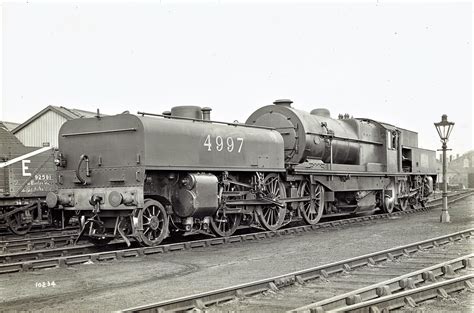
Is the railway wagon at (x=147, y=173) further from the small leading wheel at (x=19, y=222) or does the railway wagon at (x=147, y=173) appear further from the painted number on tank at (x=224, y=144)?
the small leading wheel at (x=19, y=222)

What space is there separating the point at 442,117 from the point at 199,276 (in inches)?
427

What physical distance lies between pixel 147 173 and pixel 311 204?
6.08 meters

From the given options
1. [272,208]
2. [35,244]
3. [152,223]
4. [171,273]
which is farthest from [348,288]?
[35,244]

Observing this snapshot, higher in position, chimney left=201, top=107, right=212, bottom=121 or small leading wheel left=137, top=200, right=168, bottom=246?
chimney left=201, top=107, right=212, bottom=121

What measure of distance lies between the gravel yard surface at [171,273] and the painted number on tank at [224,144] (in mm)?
2091

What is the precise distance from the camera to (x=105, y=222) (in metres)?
10.6

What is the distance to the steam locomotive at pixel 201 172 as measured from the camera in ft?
33.7

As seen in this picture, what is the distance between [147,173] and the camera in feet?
34.4

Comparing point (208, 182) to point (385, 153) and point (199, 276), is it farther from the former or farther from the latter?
point (385, 153)

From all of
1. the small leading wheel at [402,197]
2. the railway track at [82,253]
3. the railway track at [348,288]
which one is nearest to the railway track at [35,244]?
the railway track at [82,253]

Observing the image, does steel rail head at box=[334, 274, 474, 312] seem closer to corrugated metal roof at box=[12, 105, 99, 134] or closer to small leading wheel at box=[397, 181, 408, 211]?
small leading wheel at box=[397, 181, 408, 211]

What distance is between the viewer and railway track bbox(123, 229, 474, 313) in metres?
5.53

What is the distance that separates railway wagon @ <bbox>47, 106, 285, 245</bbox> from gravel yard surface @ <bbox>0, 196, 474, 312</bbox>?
914 millimetres

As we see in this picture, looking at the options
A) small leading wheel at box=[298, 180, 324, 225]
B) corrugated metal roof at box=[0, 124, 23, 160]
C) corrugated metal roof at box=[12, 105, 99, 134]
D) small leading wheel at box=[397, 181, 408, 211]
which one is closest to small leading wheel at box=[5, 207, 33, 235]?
corrugated metal roof at box=[0, 124, 23, 160]
